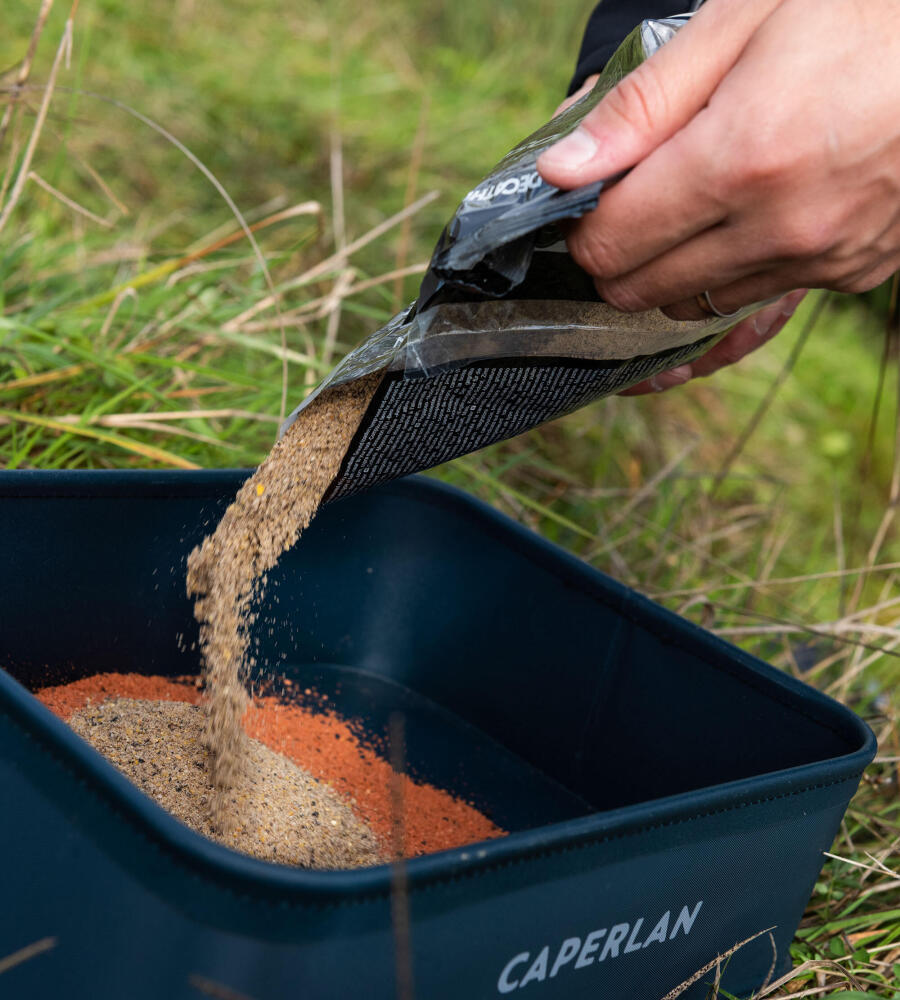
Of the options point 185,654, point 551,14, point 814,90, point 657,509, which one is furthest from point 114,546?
point 551,14

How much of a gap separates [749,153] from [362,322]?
1.58m

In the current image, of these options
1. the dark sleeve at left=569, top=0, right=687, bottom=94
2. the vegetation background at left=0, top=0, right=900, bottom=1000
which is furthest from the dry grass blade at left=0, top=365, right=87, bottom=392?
the dark sleeve at left=569, top=0, right=687, bottom=94

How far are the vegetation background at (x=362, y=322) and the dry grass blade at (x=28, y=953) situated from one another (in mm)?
586

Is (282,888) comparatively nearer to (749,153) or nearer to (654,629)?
(749,153)

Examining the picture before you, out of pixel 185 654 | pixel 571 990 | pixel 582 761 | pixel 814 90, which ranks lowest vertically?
pixel 582 761

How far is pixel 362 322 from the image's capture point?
2.21 meters

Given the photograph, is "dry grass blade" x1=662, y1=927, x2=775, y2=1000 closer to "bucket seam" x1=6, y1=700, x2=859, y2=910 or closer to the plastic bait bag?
"bucket seam" x1=6, y1=700, x2=859, y2=910

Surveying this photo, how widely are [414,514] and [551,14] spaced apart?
286 centimetres

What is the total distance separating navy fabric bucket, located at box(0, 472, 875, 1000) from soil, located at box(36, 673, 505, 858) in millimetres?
31

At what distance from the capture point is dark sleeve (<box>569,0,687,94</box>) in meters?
1.11

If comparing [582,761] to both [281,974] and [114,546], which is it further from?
[281,974]

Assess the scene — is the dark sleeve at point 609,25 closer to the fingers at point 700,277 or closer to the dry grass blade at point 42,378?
the fingers at point 700,277

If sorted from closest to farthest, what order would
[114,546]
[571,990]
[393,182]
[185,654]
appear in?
[571,990]
[114,546]
[185,654]
[393,182]

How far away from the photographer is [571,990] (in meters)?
0.74
